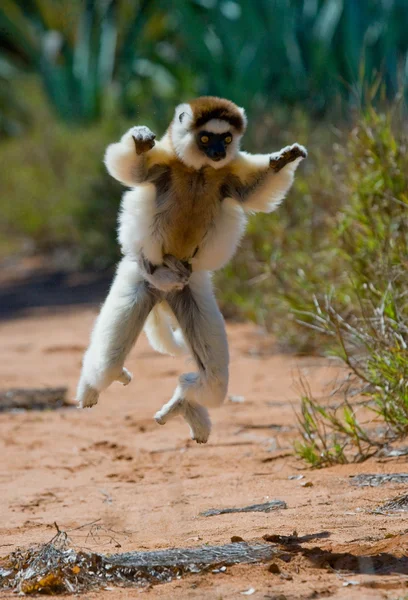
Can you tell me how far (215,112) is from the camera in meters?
4.45

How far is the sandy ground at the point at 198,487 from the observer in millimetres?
3666

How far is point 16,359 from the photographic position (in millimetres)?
9578

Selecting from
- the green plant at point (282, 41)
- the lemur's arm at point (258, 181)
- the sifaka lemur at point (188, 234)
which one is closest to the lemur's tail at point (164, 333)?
the sifaka lemur at point (188, 234)

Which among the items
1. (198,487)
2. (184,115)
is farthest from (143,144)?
(198,487)

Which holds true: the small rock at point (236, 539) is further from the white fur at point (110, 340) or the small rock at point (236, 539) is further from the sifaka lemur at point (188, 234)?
the white fur at point (110, 340)

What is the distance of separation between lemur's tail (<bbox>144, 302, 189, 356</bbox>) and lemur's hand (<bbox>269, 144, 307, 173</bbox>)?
99 cm

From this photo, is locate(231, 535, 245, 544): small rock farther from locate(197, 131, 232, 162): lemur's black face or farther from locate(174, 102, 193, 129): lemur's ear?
locate(174, 102, 193, 129): lemur's ear

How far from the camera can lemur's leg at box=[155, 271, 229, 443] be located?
4.46 meters

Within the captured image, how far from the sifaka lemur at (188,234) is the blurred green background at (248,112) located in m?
1.49

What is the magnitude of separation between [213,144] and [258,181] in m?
0.32

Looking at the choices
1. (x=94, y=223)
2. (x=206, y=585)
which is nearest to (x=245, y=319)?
(x=94, y=223)

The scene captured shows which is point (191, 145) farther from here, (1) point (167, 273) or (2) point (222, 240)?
(1) point (167, 273)

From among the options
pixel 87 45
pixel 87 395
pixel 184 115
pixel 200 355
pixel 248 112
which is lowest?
pixel 87 395

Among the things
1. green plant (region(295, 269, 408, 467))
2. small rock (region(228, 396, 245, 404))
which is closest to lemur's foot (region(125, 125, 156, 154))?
green plant (region(295, 269, 408, 467))
